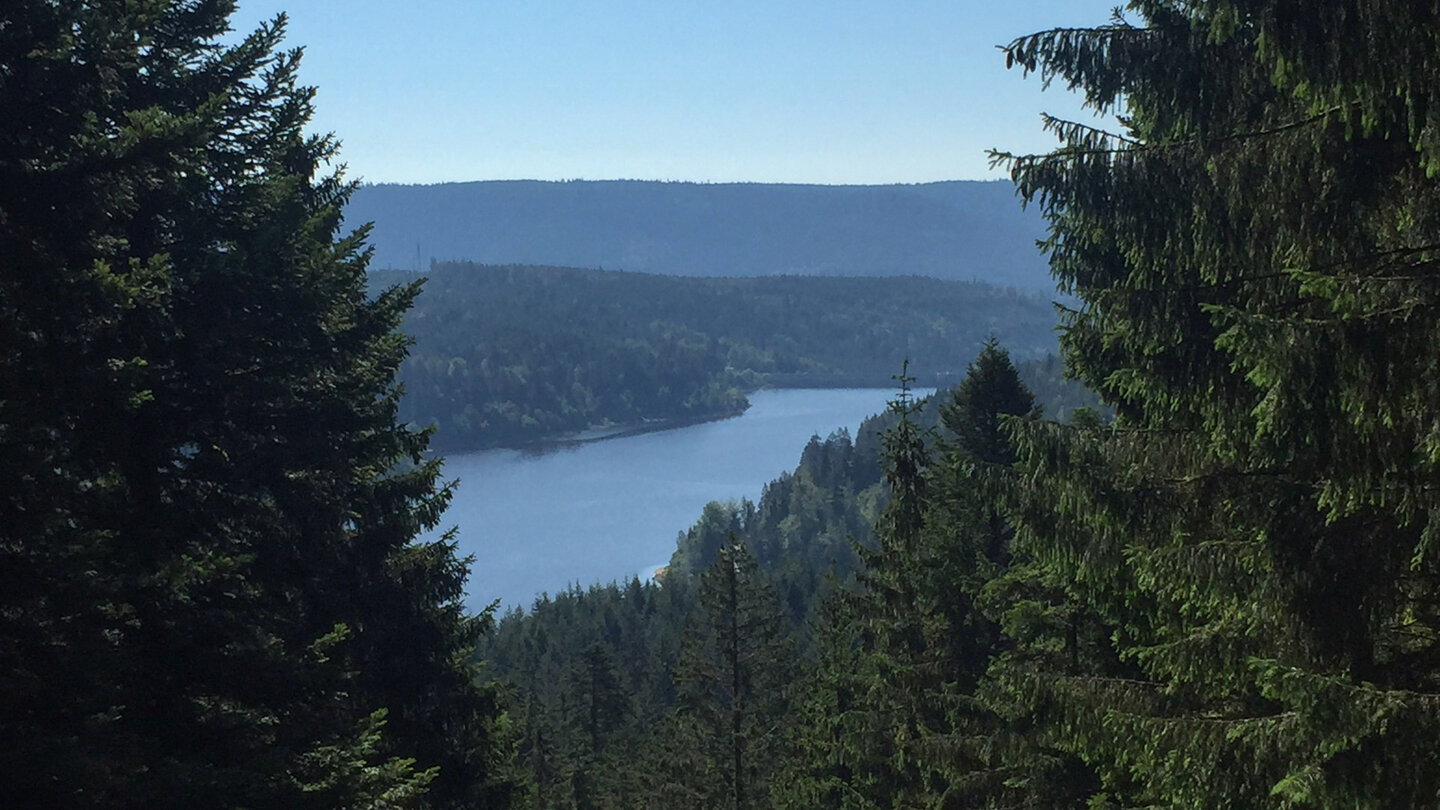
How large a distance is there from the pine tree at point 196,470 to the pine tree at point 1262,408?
203 inches

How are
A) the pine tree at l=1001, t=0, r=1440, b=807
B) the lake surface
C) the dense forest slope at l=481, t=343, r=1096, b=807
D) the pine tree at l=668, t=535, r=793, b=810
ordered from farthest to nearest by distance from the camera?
the lake surface, the dense forest slope at l=481, t=343, r=1096, b=807, the pine tree at l=668, t=535, r=793, b=810, the pine tree at l=1001, t=0, r=1440, b=807

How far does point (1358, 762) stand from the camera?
4.59m

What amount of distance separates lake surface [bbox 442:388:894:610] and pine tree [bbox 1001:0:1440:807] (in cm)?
9155

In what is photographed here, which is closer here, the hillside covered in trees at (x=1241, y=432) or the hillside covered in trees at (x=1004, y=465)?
the hillside covered in trees at (x=1241, y=432)

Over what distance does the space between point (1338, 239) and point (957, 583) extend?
918 centimetres

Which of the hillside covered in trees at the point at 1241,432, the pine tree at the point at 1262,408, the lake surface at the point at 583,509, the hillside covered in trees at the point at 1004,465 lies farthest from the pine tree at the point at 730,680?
the lake surface at the point at 583,509

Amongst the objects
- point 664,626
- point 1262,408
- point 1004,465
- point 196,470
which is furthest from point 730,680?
point 664,626

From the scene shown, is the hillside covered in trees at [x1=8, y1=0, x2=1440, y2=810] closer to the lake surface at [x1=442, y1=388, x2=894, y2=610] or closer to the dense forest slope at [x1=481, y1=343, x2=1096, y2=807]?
the dense forest slope at [x1=481, y1=343, x2=1096, y2=807]

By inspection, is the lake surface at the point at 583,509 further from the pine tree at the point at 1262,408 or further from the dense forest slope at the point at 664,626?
the pine tree at the point at 1262,408

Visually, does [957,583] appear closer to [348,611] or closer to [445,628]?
[445,628]

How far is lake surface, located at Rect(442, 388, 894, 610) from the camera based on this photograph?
122 meters

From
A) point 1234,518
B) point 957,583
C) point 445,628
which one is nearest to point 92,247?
point 445,628

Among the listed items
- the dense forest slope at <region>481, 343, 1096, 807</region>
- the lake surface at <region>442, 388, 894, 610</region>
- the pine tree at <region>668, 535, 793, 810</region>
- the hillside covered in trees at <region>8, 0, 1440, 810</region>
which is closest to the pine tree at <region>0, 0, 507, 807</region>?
the hillside covered in trees at <region>8, 0, 1440, 810</region>

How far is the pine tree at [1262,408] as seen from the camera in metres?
4.47
